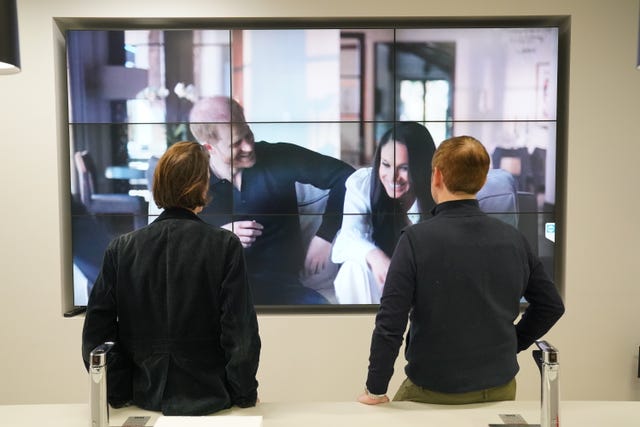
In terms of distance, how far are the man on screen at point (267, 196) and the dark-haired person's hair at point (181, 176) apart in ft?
6.32

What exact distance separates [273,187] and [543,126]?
5.55ft

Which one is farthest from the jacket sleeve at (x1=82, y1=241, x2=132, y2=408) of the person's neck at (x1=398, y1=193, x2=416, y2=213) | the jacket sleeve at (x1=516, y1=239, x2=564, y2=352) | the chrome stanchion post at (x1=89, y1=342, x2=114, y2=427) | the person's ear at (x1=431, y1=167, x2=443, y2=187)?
the person's neck at (x1=398, y1=193, x2=416, y2=213)

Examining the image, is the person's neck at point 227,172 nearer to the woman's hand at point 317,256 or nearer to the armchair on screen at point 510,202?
the woman's hand at point 317,256

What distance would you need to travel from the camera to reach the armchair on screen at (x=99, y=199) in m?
3.47

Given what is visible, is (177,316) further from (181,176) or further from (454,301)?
(454,301)

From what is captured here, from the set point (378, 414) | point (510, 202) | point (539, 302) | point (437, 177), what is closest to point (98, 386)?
point (378, 414)

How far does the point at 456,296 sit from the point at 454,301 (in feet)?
0.05

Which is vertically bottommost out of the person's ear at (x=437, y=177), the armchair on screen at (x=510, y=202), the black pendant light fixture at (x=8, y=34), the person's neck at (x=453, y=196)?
the armchair on screen at (x=510, y=202)

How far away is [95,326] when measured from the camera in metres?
1.54

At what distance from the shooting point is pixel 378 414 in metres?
1.51

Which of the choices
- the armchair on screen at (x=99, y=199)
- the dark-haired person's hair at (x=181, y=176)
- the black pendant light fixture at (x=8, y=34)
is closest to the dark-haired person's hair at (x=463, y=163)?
the dark-haired person's hair at (x=181, y=176)

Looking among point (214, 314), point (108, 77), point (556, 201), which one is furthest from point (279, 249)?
point (214, 314)

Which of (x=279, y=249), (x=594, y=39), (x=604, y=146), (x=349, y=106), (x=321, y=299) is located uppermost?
(x=594, y=39)

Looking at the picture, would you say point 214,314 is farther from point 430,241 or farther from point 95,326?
point 430,241
